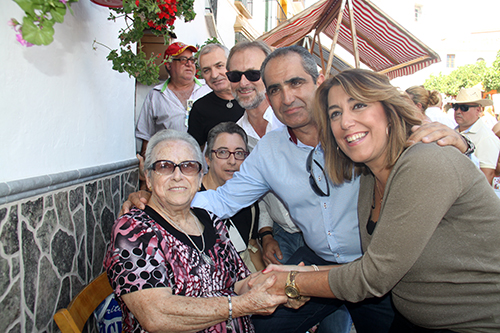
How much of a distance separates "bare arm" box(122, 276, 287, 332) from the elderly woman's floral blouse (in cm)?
6

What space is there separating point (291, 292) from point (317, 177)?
0.83 meters

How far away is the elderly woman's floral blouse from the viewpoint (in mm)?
1767

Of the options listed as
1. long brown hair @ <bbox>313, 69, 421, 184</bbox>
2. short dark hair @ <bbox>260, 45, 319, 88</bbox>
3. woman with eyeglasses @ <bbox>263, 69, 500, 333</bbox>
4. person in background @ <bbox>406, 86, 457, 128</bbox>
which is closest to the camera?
woman with eyeglasses @ <bbox>263, 69, 500, 333</bbox>

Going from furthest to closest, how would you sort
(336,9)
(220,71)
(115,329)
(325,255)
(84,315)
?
1. (336,9)
2. (220,71)
3. (325,255)
4. (115,329)
5. (84,315)

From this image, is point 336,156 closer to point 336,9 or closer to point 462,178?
point 462,178

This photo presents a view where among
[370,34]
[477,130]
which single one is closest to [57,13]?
[477,130]

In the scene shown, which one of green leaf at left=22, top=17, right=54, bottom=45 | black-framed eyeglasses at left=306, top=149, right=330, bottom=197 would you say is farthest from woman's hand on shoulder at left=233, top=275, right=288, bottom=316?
green leaf at left=22, top=17, right=54, bottom=45

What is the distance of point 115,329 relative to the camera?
2.16m

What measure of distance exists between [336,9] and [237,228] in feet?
18.7

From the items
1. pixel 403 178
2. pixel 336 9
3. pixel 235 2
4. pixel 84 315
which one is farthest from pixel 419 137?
pixel 235 2

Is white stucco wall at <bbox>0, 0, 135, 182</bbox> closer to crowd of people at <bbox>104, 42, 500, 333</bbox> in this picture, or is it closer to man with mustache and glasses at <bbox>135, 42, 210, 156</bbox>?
crowd of people at <bbox>104, 42, 500, 333</bbox>

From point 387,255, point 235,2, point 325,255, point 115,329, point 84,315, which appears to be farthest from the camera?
point 235,2

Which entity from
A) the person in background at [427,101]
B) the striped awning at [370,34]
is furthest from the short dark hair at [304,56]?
the striped awning at [370,34]

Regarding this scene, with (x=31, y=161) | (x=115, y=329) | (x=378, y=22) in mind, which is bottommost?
(x=115, y=329)
